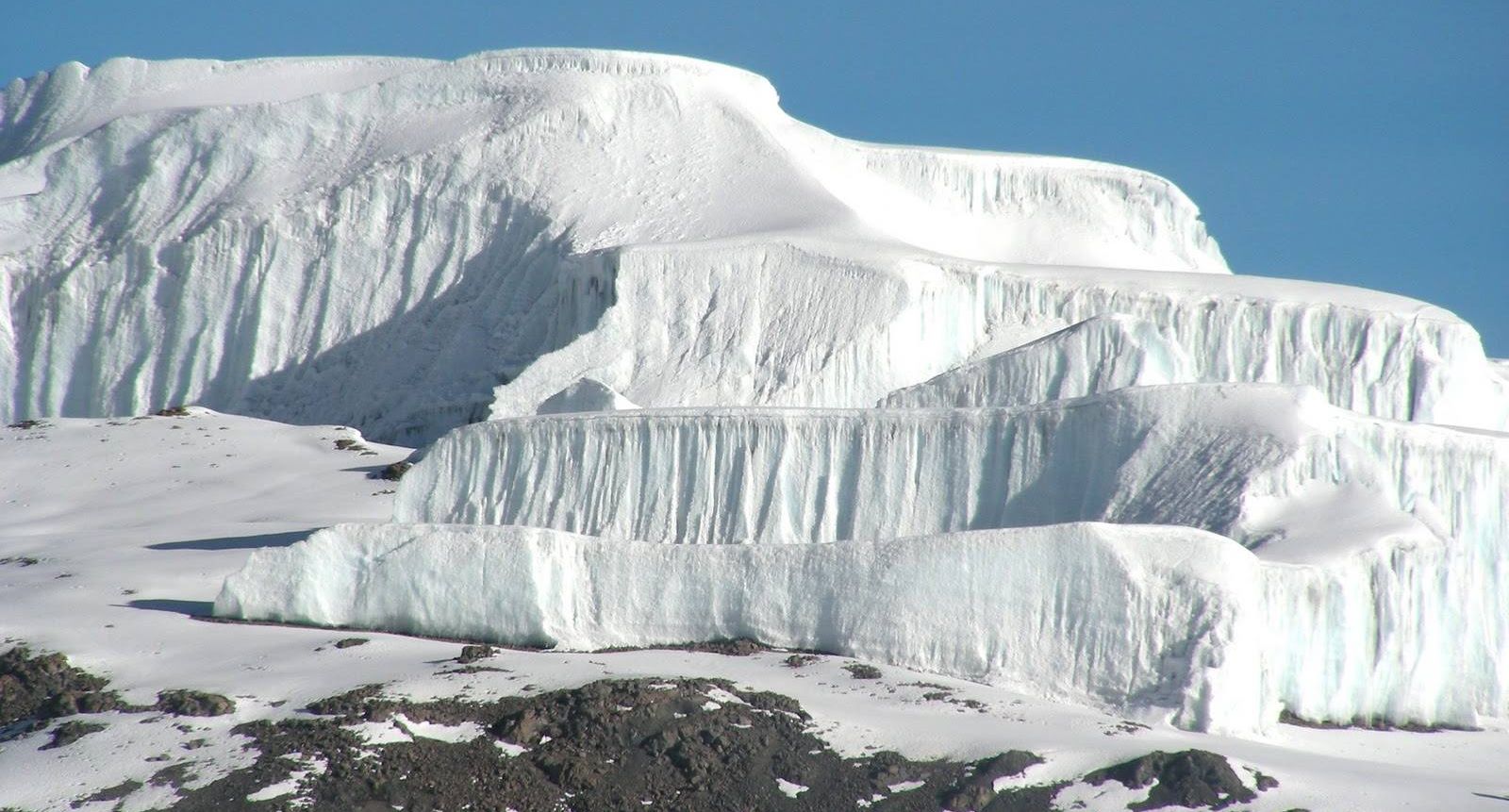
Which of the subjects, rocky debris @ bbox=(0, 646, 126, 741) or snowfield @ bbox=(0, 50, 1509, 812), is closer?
rocky debris @ bbox=(0, 646, 126, 741)

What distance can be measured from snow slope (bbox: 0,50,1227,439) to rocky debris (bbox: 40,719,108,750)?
88.5 ft

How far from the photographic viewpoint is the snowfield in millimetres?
27891

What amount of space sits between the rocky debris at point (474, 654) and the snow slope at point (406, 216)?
2441 centimetres

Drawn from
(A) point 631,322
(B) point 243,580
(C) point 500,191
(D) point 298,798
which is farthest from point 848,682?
(C) point 500,191

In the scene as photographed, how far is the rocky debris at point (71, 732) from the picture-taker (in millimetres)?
26391

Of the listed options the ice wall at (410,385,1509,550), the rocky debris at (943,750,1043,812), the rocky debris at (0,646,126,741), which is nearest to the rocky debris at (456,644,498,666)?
the rocky debris at (0,646,126,741)

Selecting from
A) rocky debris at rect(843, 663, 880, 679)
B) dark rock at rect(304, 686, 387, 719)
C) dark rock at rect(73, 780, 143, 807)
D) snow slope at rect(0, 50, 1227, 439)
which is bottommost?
dark rock at rect(73, 780, 143, 807)

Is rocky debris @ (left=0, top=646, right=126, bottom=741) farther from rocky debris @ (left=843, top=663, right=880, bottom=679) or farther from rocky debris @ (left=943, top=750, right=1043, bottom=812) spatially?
rocky debris @ (left=943, top=750, right=1043, bottom=812)

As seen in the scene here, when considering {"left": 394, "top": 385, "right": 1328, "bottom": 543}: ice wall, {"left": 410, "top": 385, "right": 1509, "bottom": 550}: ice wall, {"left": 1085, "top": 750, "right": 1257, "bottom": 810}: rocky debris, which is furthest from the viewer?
{"left": 394, "top": 385, "right": 1328, "bottom": 543}: ice wall

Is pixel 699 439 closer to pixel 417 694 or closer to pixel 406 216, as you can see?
pixel 417 694

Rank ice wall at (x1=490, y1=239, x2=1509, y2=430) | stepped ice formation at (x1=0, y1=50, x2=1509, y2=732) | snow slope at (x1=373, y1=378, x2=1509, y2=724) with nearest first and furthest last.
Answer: stepped ice formation at (x1=0, y1=50, x2=1509, y2=732) < snow slope at (x1=373, y1=378, x2=1509, y2=724) < ice wall at (x1=490, y1=239, x2=1509, y2=430)

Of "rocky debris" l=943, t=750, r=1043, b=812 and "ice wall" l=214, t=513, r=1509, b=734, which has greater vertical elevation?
"ice wall" l=214, t=513, r=1509, b=734

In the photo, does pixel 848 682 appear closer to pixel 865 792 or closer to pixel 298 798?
pixel 865 792

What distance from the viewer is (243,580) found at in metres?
31.5
